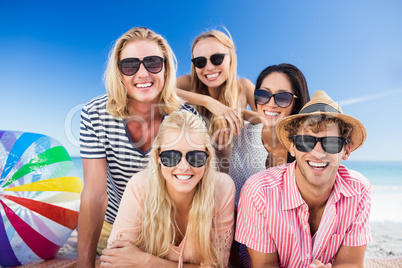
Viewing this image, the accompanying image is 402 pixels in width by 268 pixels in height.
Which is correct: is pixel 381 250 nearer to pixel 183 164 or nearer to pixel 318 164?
pixel 318 164

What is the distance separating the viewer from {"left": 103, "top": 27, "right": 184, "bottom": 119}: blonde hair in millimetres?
3346

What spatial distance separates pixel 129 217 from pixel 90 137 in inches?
37.8

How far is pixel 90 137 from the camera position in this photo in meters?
3.34

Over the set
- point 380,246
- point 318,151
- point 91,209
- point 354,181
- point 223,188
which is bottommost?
point 380,246

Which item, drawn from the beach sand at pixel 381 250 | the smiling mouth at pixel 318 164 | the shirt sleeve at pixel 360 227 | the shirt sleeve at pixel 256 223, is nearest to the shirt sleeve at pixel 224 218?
the shirt sleeve at pixel 256 223

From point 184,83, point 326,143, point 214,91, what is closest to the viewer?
point 326,143

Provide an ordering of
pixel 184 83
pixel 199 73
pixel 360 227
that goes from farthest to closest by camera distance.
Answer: pixel 184 83 < pixel 199 73 < pixel 360 227

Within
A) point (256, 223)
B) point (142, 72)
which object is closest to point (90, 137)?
point (142, 72)

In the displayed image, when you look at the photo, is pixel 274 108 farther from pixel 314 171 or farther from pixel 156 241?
pixel 156 241

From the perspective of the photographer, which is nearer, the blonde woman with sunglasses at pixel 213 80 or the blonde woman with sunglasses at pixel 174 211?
the blonde woman with sunglasses at pixel 174 211

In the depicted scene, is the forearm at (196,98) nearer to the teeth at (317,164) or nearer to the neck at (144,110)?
the neck at (144,110)

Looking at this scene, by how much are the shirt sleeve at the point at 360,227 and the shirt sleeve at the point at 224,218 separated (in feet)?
3.08

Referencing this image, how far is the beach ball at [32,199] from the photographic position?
3.66 metres

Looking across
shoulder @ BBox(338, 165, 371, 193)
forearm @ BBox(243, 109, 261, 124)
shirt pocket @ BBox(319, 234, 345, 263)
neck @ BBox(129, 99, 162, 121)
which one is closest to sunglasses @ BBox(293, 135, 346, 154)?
shoulder @ BBox(338, 165, 371, 193)
